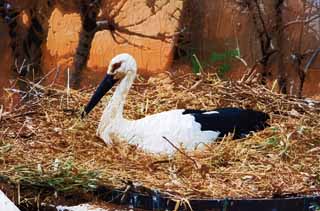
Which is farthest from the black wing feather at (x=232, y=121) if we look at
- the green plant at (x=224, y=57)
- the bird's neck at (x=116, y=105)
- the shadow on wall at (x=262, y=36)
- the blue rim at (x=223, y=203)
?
the green plant at (x=224, y=57)

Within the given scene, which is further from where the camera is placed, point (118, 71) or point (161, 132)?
point (118, 71)

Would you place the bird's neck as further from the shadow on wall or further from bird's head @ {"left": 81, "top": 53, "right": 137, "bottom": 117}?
the shadow on wall

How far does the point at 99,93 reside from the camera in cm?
339

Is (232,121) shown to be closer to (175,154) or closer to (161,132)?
(161,132)

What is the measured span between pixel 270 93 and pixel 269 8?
211cm

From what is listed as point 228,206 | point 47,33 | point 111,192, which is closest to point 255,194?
point 228,206

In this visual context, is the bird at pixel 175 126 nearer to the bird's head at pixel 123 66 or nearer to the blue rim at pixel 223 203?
the bird's head at pixel 123 66

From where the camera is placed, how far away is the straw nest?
2.46 metres

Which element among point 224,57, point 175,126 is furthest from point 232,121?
point 224,57

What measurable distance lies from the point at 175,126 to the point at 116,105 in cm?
29

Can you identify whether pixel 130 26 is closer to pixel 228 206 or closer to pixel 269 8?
pixel 269 8

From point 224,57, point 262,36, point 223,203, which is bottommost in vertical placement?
point 223,203

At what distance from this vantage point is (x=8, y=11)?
5.84m

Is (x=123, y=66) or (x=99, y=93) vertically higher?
(x=123, y=66)
